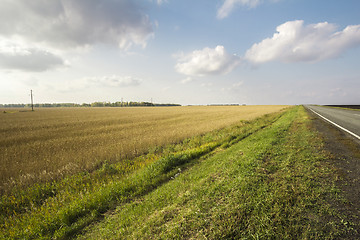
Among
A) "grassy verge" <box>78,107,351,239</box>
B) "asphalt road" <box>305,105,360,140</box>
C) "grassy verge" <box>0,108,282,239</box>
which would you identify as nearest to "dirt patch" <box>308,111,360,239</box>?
"grassy verge" <box>78,107,351,239</box>

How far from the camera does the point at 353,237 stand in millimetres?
2301

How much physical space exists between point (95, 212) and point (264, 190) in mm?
4681

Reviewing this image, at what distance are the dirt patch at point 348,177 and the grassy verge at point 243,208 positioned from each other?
5.6 inches

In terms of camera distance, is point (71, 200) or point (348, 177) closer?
point (348, 177)

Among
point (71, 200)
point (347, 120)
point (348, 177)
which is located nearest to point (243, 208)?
point (348, 177)

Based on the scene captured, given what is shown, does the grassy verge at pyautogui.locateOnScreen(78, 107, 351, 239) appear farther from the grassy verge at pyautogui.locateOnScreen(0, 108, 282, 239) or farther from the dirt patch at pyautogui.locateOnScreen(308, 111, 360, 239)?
the grassy verge at pyautogui.locateOnScreen(0, 108, 282, 239)

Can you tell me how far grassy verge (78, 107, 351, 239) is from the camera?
2594 mm

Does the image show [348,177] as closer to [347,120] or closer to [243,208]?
[243,208]

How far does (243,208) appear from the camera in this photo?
3076 millimetres

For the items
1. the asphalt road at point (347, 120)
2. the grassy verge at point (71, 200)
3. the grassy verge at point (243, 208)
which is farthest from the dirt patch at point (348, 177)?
the grassy verge at point (71, 200)

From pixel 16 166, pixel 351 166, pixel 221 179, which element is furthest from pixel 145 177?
pixel 16 166

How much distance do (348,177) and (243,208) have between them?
3.24 metres

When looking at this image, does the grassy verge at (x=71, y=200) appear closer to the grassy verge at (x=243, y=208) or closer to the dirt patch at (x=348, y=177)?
the grassy verge at (x=243, y=208)

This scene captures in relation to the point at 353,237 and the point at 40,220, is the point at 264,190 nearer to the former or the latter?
the point at 353,237
